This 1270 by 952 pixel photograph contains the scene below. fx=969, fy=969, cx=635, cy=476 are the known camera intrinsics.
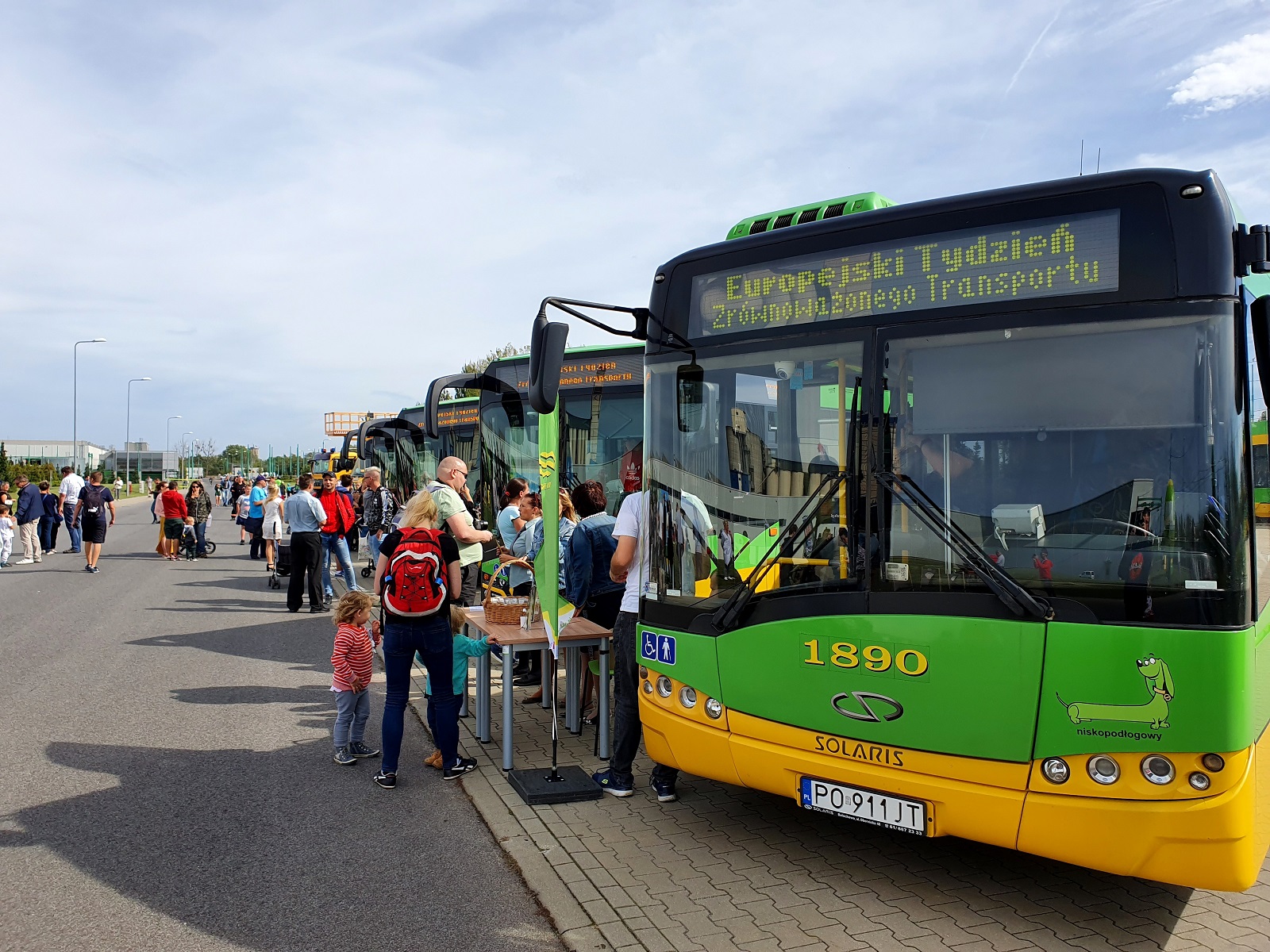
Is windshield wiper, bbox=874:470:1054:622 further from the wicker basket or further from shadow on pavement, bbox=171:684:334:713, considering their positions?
shadow on pavement, bbox=171:684:334:713

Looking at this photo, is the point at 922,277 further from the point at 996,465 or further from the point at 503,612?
the point at 503,612

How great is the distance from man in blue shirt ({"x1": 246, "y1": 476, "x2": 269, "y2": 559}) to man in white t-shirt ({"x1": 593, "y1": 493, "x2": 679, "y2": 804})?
54.3 ft

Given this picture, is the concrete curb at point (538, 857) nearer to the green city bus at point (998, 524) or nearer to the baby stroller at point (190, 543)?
the green city bus at point (998, 524)

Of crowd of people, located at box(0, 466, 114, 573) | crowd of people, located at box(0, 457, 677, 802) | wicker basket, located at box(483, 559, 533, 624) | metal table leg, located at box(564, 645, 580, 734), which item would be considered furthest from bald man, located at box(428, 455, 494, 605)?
crowd of people, located at box(0, 466, 114, 573)

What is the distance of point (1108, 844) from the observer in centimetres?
353

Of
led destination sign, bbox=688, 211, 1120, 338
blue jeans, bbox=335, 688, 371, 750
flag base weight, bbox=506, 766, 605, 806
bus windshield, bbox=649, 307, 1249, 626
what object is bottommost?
flag base weight, bbox=506, 766, 605, 806

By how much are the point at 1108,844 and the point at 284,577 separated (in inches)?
623

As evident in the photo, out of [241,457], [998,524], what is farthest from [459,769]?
[241,457]

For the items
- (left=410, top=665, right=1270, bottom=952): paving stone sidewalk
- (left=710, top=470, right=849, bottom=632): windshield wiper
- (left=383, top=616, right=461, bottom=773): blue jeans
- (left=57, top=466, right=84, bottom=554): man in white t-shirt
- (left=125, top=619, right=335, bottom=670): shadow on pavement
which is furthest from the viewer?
(left=57, top=466, right=84, bottom=554): man in white t-shirt

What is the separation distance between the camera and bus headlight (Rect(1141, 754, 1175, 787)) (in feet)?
11.3

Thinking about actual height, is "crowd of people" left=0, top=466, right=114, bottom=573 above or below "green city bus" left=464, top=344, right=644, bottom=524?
below

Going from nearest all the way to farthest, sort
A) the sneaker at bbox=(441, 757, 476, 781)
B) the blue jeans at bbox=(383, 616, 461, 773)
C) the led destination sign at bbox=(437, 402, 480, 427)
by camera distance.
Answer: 1. the blue jeans at bbox=(383, 616, 461, 773)
2. the sneaker at bbox=(441, 757, 476, 781)
3. the led destination sign at bbox=(437, 402, 480, 427)

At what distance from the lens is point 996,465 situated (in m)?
3.81

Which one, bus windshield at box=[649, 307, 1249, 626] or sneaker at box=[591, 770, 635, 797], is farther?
sneaker at box=[591, 770, 635, 797]
